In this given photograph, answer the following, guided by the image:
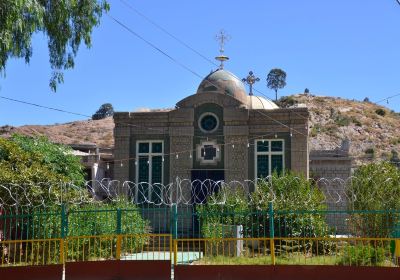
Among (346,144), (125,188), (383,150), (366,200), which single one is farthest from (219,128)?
(383,150)

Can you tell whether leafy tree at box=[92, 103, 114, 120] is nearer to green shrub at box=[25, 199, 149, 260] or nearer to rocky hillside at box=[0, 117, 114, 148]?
rocky hillside at box=[0, 117, 114, 148]

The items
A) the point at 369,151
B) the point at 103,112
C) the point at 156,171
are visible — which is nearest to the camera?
the point at 156,171

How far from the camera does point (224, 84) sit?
30.5 metres

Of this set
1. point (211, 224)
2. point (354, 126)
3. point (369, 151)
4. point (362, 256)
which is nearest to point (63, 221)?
point (211, 224)

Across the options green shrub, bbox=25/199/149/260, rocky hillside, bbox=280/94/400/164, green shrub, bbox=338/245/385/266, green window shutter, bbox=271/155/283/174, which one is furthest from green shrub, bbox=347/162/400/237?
rocky hillside, bbox=280/94/400/164

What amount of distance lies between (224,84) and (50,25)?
1799cm

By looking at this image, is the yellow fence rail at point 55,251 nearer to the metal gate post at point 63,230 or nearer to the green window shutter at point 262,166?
the metal gate post at point 63,230

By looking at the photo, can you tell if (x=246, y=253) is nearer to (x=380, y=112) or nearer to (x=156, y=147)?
(x=156, y=147)

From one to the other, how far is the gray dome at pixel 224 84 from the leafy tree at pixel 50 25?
54.0 feet

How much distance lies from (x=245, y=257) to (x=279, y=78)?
77551mm

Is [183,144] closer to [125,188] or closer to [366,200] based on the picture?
[125,188]

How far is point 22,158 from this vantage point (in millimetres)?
18938

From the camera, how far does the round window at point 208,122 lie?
89.0 ft

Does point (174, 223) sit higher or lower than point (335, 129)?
lower
